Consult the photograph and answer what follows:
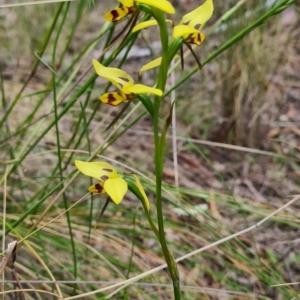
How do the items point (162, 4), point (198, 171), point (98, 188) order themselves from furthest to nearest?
point (198, 171)
point (98, 188)
point (162, 4)

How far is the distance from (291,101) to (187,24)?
1.53 m

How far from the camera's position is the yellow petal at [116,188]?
54 centimetres

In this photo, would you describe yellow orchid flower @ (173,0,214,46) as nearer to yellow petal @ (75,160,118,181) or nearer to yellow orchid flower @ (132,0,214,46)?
yellow orchid flower @ (132,0,214,46)

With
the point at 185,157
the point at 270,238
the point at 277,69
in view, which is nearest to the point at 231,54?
the point at 277,69

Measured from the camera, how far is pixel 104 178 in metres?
0.59

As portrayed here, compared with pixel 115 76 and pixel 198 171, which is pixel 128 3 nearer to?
pixel 115 76

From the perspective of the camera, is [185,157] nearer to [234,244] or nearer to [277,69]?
[277,69]

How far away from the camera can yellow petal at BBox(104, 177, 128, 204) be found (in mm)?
543

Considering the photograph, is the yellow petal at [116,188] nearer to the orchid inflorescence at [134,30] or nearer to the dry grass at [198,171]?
the orchid inflorescence at [134,30]

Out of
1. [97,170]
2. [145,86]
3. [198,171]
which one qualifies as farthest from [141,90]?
[198,171]

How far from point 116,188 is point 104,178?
0.04m

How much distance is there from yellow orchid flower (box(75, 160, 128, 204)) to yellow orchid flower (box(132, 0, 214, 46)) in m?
0.15

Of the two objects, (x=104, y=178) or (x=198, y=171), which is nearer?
(x=104, y=178)

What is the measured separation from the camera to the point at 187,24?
586 mm
